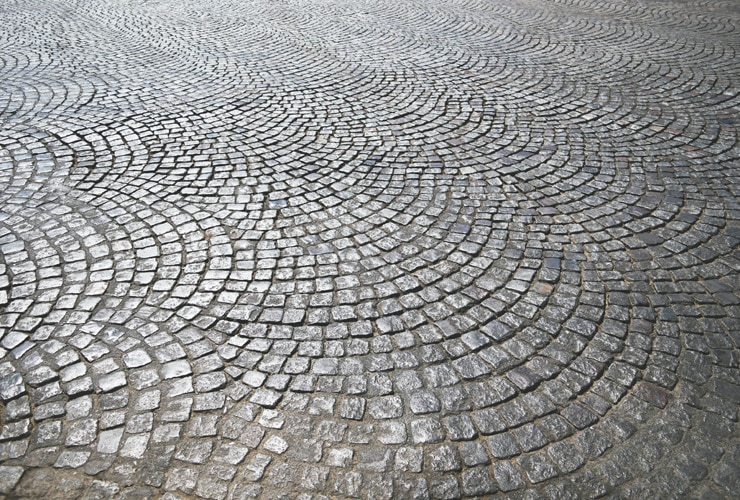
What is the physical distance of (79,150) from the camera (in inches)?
219

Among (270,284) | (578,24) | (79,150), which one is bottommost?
(79,150)

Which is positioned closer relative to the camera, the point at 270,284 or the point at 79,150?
the point at 270,284

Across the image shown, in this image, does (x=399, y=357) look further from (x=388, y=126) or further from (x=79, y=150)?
(x=79, y=150)

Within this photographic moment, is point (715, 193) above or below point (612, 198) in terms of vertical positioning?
above

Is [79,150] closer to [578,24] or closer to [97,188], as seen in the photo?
[97,188]

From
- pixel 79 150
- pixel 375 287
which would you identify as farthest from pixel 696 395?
pixel 79 150

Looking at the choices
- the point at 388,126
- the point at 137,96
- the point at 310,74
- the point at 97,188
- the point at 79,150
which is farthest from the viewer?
the point at 310,74

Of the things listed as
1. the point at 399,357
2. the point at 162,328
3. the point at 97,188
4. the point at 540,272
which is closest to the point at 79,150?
the point at 97,188

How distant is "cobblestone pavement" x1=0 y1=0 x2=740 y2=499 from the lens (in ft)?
9.29

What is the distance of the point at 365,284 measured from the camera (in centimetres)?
396

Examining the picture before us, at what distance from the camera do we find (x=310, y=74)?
789 cm

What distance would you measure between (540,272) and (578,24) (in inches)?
349

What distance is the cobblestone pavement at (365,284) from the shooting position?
2.83 metres

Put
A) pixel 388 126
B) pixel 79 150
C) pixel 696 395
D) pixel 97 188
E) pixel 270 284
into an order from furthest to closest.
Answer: pixel 388 126
pixel 79 150
pixel 97 188
pixel 270 284
pixel 696 395
